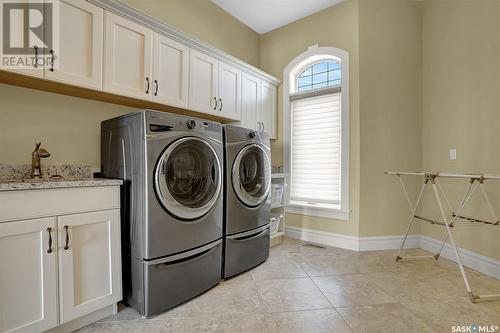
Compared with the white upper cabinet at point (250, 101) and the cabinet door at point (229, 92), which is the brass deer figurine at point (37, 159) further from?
the white upper cabinet at point (250, 101)

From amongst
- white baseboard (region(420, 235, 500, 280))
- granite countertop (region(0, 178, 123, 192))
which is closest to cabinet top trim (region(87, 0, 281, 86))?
granite countertop (region(0, 178, 123, 192))

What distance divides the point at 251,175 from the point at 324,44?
6.79ft

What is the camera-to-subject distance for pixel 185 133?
1799 millimetres

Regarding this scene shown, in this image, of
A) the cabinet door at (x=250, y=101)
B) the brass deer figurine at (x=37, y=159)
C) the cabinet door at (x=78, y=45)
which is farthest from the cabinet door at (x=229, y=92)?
the brass deer figurine at (x=37, y=159)

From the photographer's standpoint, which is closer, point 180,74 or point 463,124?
point 180,74

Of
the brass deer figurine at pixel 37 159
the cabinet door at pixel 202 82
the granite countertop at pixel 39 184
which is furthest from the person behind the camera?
the cabinet door at pixel 202 82

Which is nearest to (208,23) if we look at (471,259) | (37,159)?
(37,159)

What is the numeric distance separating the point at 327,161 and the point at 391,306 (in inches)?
72.3

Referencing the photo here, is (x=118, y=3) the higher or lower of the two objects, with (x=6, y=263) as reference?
→ higher

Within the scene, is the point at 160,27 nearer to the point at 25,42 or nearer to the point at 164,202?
the point at 25,42

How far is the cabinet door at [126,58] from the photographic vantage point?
6.03ft

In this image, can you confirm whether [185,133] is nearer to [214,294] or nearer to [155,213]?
[155,213]

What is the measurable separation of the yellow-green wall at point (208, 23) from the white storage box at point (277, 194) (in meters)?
1.91

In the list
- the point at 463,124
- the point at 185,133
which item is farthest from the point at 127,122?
the point at 463,124
